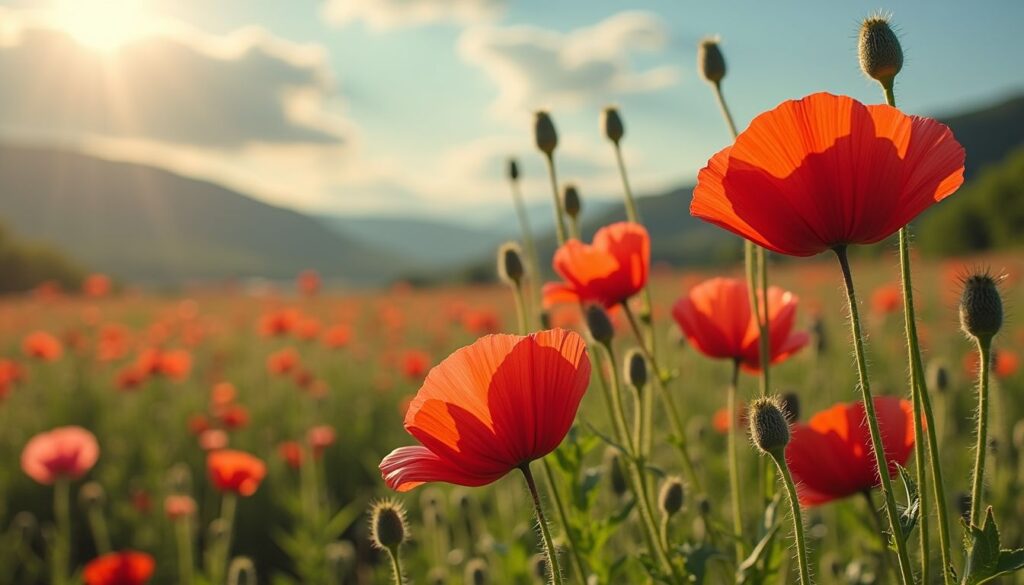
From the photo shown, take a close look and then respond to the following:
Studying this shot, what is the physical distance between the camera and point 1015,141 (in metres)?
80.7

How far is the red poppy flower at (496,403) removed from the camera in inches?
36.8

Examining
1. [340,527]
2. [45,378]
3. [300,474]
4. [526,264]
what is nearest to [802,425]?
[526,264]

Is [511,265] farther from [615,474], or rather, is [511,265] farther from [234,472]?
[234,472]

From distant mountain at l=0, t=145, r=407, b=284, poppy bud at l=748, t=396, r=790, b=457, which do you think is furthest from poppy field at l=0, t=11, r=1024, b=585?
distant mountain at l=0, t=145, r=407, b=284

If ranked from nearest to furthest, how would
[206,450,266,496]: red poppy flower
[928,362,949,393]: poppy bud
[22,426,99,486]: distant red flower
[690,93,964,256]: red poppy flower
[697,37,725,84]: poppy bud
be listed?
[690,93,964,256]: red poppy flower, [697,37,725,84]: poppy bud, [928,362,949,393]: poppy bud, [206,450,266,496]: red poppy flower, [22,426,99,486]: distant red flower

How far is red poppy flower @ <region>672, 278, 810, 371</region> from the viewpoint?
4.75 ft

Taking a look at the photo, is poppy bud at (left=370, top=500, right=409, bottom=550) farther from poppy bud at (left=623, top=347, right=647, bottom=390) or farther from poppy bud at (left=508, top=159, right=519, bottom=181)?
poppy bud at (left=508, top=159, right=519, bottom=181)

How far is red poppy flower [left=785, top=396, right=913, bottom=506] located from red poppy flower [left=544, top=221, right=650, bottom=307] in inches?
14.2

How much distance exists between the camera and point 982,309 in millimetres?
843

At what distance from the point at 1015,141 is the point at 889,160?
93.1 meters

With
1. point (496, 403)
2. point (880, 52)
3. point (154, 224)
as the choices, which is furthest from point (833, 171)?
point (154, 224)

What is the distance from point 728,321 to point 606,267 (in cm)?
22

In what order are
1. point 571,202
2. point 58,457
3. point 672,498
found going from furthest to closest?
point 58,457 < point 571,202 < point 672,498

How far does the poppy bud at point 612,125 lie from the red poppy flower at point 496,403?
69 centimetres
